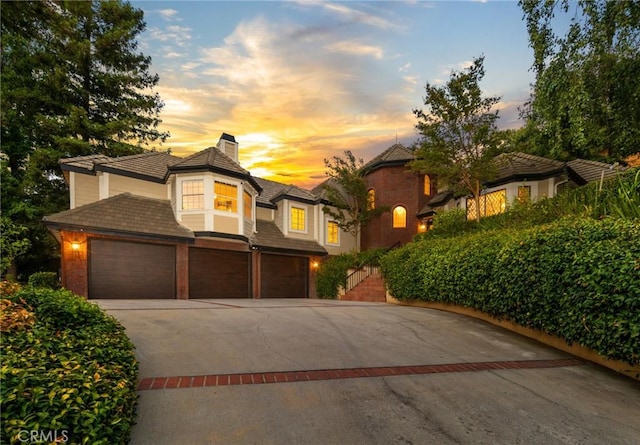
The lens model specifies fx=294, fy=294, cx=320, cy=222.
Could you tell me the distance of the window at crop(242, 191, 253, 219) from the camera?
15220 mm

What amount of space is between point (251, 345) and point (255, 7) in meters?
10.1

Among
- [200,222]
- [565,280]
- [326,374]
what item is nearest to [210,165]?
[200,222]

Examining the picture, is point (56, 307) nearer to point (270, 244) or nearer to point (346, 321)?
point (346, 321)

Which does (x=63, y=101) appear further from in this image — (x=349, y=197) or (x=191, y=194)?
(x=349, y=197)

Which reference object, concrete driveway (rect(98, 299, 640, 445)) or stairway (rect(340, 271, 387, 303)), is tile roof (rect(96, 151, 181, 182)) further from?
stairway (rect(340, 271, 387, 303))

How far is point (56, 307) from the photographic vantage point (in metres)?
3.55

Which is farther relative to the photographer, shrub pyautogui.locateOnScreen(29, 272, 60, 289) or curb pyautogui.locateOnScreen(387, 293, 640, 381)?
shrub pyautogui.locateOnScreen(29, 272, 60, 289)

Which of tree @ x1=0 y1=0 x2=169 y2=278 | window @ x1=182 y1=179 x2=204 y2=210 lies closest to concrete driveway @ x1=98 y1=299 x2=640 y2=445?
window @ x1=182 y1=179 x2=204 y2=210

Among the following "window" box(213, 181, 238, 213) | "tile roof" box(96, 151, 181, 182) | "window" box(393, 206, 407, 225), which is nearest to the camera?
"tile roof" box(96, 151, 181, 182)

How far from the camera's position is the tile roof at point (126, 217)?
11101 mm

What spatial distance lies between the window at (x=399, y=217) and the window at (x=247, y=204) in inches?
393

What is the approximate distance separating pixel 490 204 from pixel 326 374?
55.0 ft

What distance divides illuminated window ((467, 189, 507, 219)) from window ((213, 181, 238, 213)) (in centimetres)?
1347

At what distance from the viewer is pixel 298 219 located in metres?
18.7
